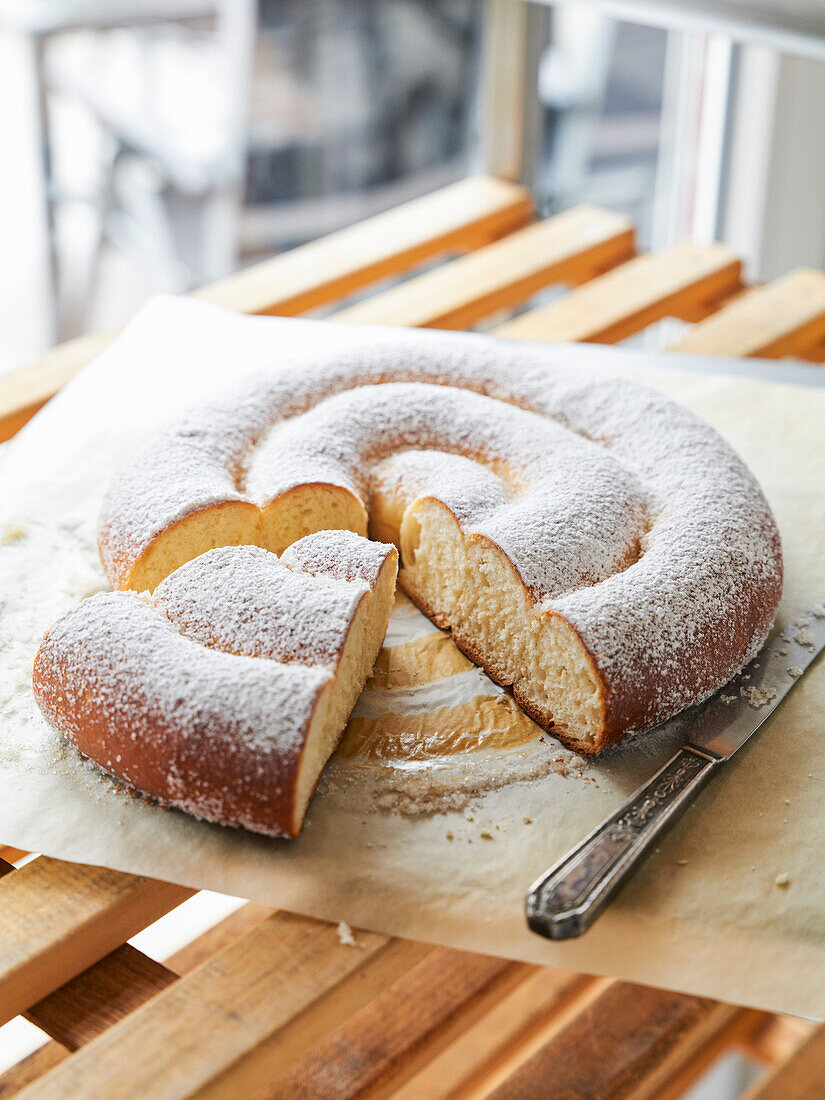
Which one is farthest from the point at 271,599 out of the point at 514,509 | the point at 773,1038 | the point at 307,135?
the point at 307,135

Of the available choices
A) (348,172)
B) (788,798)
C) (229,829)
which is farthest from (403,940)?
(348,172)

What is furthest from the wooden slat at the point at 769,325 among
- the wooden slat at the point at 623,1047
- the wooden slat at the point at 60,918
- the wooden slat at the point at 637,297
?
the wooden slat at the point at 60,918

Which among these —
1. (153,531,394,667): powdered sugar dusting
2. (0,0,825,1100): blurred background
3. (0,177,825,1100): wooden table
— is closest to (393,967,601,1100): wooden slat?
(0,177,825,1100): wooden table

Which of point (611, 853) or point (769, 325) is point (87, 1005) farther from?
point (769, 325)

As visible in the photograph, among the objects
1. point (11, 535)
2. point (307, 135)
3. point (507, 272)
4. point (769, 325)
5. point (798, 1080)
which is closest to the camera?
point (798, 1080)

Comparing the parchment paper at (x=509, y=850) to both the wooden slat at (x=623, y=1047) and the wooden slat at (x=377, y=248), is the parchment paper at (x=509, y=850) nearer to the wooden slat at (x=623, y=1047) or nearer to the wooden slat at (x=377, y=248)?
the wooden slat at (x=623, y=1047)

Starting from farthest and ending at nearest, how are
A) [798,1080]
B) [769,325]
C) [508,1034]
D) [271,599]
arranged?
[769,325], [508,1034], [271,599], [798,1080]
